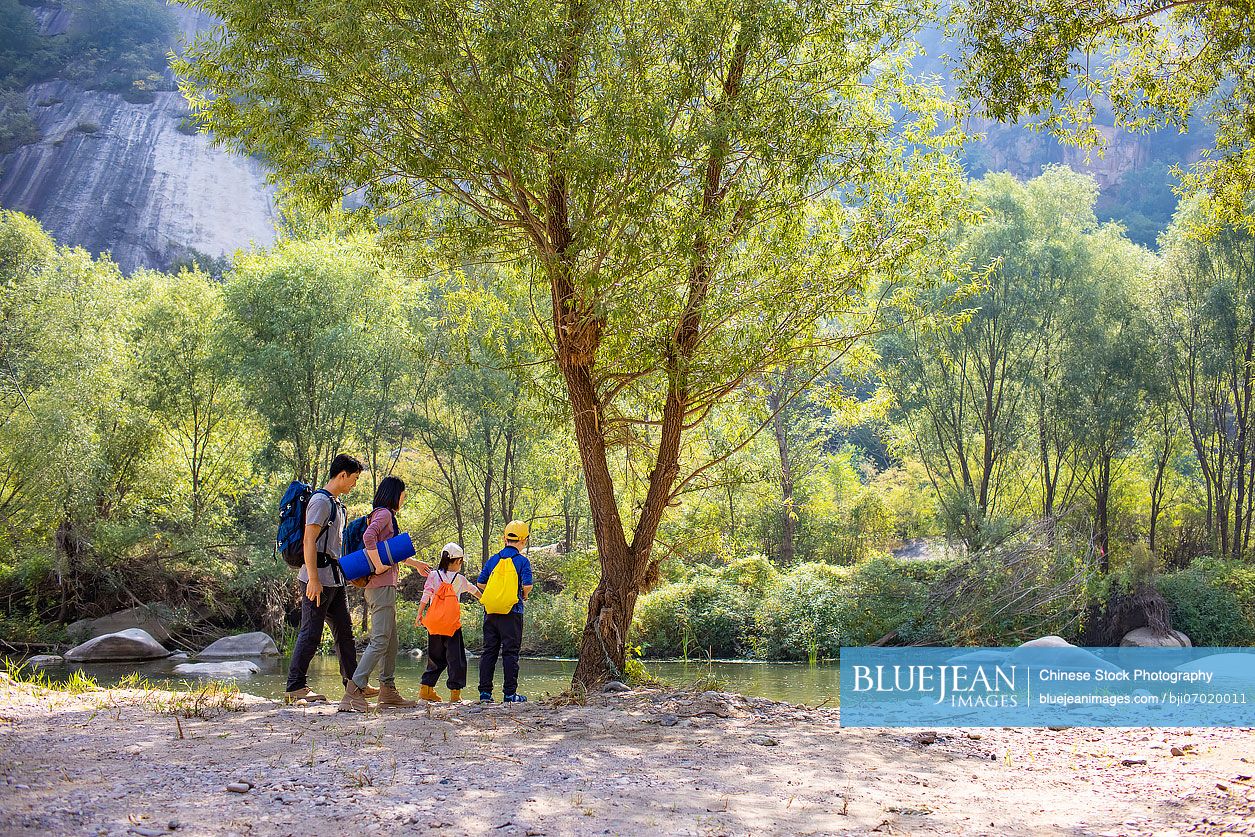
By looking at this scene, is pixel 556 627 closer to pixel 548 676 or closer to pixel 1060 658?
pixel 548 676

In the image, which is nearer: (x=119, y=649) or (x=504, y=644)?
(x=504, y=644)

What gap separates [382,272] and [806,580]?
44.7 feet

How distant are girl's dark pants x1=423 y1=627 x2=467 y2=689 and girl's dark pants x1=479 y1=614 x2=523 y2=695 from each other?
232 millimetres

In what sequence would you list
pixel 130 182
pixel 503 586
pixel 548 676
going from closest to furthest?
pixel 503 586 < pixel 548 676 < pixel 130 182

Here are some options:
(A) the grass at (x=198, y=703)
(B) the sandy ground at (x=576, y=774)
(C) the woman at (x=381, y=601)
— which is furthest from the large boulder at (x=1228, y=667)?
(A) the grass at (x=198, y=703)

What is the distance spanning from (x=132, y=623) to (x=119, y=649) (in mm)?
2737

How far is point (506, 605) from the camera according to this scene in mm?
8461

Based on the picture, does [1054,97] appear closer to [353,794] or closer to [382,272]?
[353,794]

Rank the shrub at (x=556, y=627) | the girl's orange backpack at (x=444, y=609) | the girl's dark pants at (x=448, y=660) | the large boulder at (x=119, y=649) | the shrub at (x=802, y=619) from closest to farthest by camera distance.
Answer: the girl's orange backpack at (x=444, y=609), the girl's dark pants at (x=448, y=660), the large boulder at (x=119, y=649), the shrub at (x=802, y=619), the shrub at (x=556, y=627)

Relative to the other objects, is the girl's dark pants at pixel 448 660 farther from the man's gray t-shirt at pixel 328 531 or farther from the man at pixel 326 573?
the man's gray t-shirt at pixel 328 531

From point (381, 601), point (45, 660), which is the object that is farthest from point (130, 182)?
point (381, 601)

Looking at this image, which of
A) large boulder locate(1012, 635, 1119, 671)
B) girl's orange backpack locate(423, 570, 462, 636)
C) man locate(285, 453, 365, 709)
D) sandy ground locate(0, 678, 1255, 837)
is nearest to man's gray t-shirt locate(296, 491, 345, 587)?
man locate(285, 453, 365, 709)

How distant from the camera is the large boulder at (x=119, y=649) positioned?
17.9 m

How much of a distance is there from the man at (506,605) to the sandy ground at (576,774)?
0.86 m
